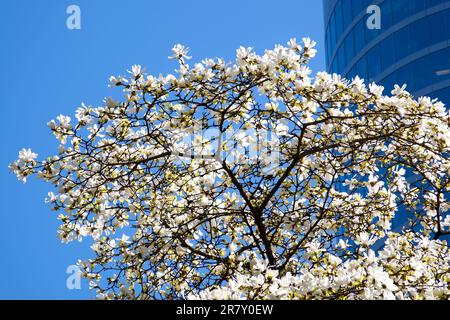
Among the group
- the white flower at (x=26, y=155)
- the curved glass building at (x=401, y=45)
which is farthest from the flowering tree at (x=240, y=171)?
the curved glass building at (x=401, y=45)

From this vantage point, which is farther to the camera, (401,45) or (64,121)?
(401,45)

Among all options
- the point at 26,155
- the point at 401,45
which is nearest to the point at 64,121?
the point at 26,155

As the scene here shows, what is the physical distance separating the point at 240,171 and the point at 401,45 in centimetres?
3345

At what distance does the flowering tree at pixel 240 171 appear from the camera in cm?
770

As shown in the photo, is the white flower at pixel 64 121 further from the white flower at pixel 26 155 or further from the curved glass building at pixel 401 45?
the curved glass building at pixel 401 45

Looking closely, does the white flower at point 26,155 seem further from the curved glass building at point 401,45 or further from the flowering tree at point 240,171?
the curved glass building at point 401,45

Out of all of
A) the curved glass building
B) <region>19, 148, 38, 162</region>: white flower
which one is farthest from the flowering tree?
the curved glass building

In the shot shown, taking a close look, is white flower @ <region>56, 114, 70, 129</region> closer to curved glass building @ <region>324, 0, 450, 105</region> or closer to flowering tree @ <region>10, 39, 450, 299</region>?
flowering tree @ <region>10, 39, 450, 299</region>

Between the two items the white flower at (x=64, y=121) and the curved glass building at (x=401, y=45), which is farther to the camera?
the curved glass building at (x=401, y=45)

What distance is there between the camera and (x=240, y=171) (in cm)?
904

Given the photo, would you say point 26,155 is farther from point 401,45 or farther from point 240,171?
point 401,45

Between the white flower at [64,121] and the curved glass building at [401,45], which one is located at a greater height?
the curved glass building at [401,45]

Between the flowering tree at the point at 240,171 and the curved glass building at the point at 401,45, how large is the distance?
30.3m
